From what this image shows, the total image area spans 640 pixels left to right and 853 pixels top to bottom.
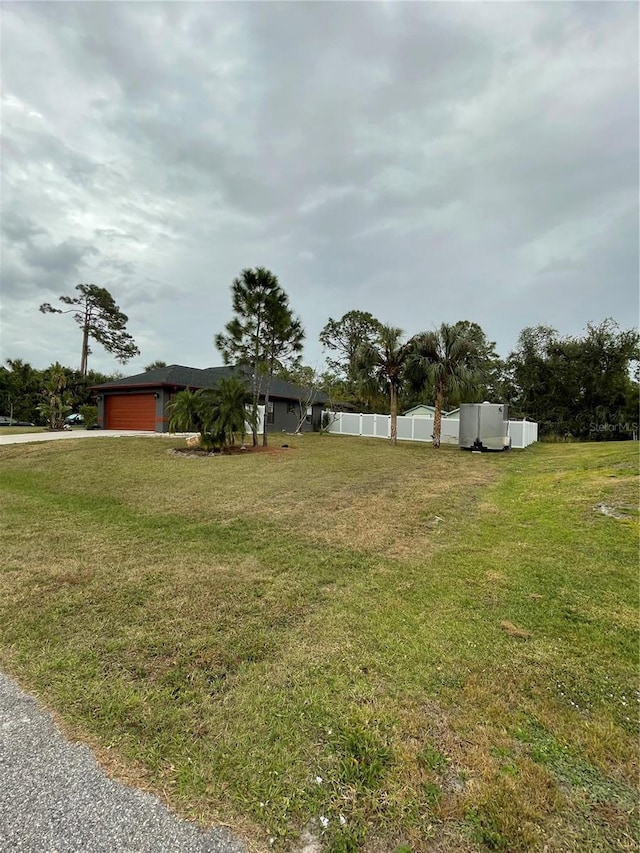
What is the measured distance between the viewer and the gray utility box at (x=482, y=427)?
49.3ft

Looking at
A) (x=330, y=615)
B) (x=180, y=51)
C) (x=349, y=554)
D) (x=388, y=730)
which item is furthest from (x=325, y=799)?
(x=180, y=51)

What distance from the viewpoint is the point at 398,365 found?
16516 mm

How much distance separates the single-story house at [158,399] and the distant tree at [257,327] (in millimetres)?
965

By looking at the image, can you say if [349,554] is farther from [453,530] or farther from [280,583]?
[453,530]

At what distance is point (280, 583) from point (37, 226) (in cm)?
1819

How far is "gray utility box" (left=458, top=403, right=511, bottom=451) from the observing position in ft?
49.3

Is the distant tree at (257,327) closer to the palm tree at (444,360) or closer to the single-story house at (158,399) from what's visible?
the single-story house at (158,399)

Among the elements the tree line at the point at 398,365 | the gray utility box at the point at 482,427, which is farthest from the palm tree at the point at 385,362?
the gray utility box at the point at 482,427

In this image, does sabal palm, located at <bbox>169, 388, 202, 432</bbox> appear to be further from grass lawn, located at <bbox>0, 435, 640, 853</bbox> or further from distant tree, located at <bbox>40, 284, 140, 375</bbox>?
distant tree, located at <bbox>40, 284, 140, 375</bbox>

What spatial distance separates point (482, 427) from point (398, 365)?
4321 mm

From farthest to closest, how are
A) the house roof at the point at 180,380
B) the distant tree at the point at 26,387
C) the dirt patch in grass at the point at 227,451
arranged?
the distant tree at the point at 26,387, the house roof at the point at 180,380, the dirt patch in grass at the point at 227,451

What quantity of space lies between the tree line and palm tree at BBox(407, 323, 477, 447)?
40 millimetres

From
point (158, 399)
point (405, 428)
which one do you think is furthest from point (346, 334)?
point (158, 399)

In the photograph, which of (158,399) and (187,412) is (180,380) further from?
(187,412)
